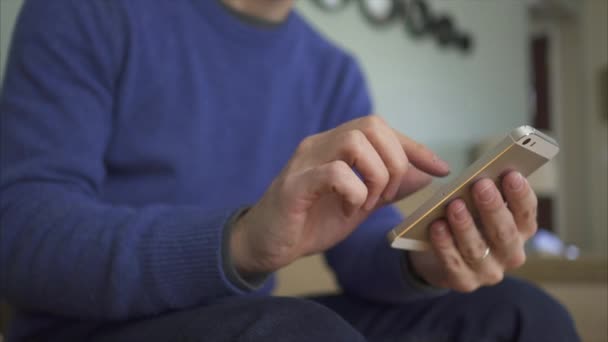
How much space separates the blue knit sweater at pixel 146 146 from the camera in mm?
507

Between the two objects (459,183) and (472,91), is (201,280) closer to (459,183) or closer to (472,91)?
(459,183)

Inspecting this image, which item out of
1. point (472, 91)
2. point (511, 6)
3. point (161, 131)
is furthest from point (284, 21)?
point (511, 6)

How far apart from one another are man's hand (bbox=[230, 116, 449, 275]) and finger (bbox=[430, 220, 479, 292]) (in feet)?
0.17

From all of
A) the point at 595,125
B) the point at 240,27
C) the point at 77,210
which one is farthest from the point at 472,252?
the point at 595,125

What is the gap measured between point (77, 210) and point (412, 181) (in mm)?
303

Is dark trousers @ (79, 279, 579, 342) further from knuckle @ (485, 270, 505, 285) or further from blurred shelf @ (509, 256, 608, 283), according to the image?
blurred shelf @ (509, 256, 608, 283)

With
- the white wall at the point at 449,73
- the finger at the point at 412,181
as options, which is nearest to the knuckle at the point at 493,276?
the finger at the point at 412,181

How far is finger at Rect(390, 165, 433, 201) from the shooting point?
22.5 inches

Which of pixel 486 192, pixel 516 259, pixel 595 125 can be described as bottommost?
pixel 595 125

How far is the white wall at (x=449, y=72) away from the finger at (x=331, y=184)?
1949 mm


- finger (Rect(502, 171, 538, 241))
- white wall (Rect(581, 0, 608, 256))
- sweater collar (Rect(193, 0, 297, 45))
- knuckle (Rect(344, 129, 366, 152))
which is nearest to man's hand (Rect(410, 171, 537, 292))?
finger (Rect(502, 171, 538, 241))

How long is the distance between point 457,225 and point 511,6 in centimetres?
351

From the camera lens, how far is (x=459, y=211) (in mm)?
513

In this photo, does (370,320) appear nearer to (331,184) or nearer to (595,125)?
(331,184)
